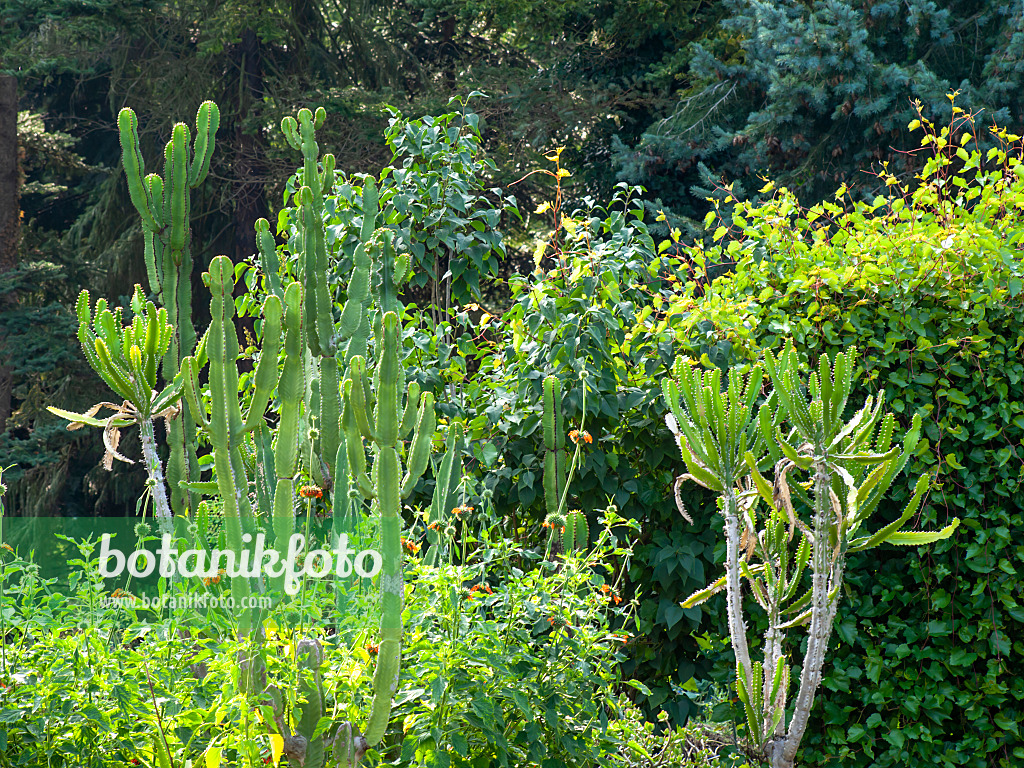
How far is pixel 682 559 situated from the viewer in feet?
9.04

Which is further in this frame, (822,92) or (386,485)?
(822,92)

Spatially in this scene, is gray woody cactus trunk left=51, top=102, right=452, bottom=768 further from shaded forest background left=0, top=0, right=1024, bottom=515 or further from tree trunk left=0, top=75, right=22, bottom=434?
tree trunk left=0, top=75, right=22, bottom=434

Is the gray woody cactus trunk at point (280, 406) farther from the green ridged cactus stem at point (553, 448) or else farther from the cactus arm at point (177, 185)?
the green ridged cactus stem at point (553, 448)

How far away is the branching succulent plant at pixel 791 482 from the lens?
1995mm

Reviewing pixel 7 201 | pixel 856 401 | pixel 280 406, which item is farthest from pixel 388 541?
pixel 7 201

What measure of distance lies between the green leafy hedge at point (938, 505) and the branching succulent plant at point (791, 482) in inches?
19.2

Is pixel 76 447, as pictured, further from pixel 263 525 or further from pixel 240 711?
pixel 240 711

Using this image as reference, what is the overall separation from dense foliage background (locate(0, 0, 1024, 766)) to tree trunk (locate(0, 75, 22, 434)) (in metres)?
0.05

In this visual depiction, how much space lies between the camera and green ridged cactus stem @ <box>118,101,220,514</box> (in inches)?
97.7

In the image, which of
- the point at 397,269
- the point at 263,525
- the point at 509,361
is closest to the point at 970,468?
the point at 509,361

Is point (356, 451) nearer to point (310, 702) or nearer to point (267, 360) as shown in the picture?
point (267, 360)

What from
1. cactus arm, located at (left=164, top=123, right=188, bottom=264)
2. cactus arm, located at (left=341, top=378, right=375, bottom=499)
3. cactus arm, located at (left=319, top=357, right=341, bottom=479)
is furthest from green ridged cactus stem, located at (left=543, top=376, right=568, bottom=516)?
cactus arm, located at (left=164, top=123, right=188, bottom=264)

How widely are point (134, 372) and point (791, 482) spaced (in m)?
1.71

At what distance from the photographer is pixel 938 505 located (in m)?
2.66
